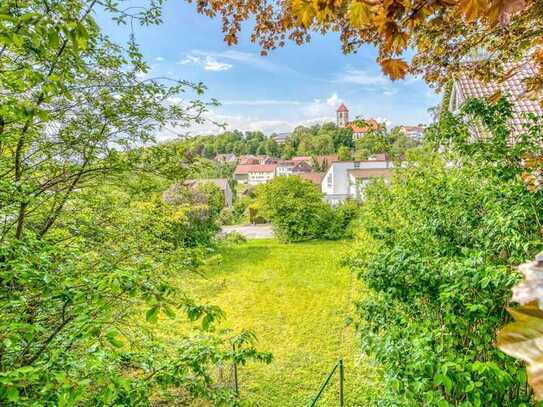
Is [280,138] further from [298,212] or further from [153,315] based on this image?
[153,315]

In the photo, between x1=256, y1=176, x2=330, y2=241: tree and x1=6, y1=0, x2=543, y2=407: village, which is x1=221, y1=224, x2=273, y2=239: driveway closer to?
x1=256, y1=176, x2=330, y2=241: tree

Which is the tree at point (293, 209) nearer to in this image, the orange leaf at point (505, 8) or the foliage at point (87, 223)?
the foliage at point (87, 223)

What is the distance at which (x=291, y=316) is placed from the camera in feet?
24.6

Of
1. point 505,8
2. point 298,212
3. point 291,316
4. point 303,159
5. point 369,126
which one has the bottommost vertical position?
point 291,316

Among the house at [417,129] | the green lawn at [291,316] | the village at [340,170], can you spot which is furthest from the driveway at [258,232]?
the house at [417,129]

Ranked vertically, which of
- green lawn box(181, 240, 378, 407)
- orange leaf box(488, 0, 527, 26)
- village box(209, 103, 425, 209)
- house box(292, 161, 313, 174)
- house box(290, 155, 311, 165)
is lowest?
green lawn box(181, 240, 378, 407)

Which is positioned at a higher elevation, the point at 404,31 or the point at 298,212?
the point at 404,31

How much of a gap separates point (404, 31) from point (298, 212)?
13.6m

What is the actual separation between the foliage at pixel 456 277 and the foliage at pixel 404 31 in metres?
0.69

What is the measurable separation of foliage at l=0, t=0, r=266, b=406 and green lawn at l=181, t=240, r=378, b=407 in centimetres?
76

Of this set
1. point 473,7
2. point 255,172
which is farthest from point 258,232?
point 255,172

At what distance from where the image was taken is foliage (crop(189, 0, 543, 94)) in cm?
118

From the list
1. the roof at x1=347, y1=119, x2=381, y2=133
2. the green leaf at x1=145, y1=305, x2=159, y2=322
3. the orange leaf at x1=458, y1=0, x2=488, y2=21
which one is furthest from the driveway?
the orange leaf at x1=458, y1=0, x2=488, y2=21

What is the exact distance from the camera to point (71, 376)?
5.57ft
